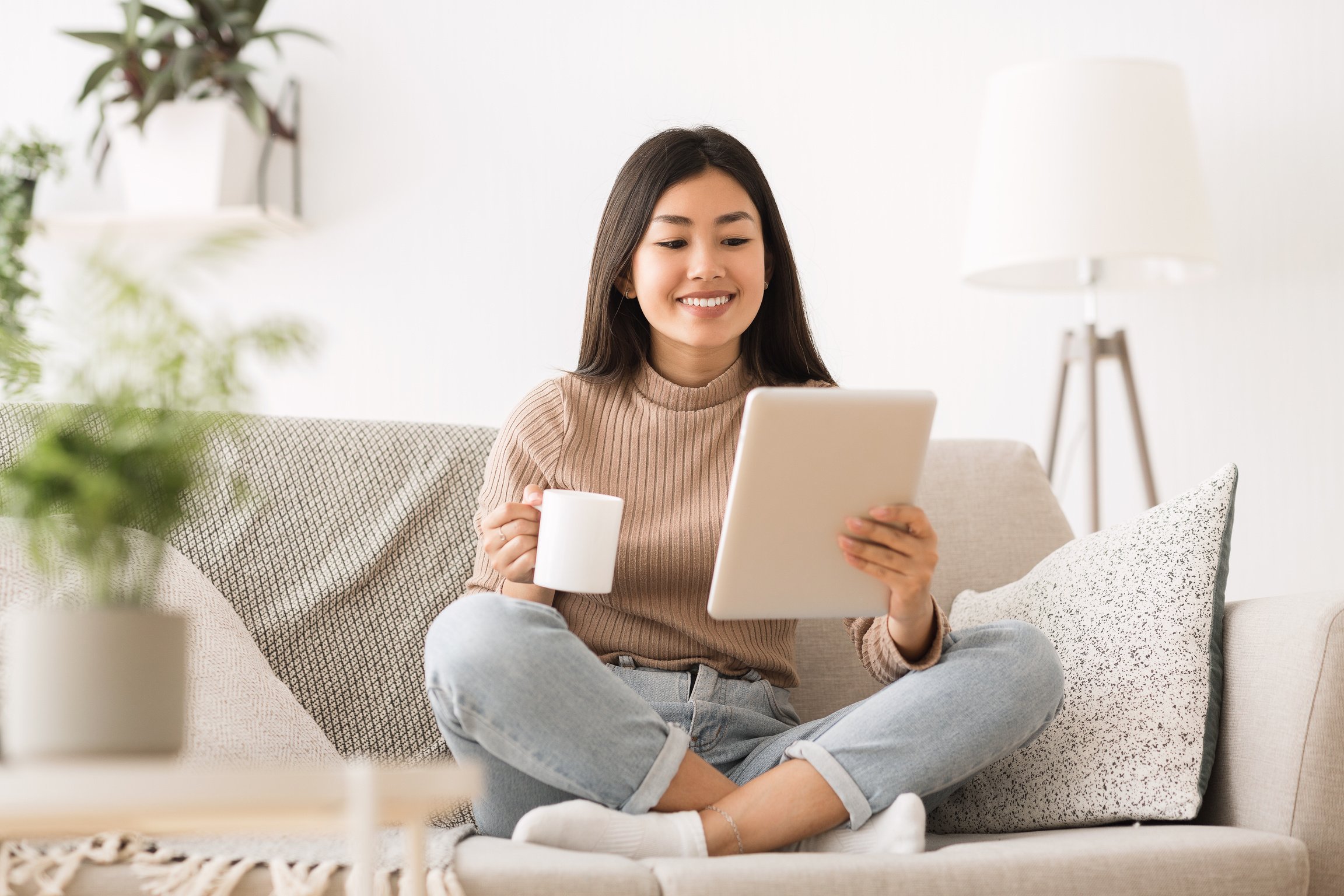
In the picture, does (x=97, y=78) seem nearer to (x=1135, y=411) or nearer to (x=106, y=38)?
(x=106, y=38)

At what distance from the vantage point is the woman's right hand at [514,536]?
4.45 ft

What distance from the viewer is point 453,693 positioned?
1.23 meters

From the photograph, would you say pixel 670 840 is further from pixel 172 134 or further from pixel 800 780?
pixel 172 134

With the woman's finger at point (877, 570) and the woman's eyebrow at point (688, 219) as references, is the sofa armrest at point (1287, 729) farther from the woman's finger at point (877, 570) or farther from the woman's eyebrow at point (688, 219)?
the woman's eyebrow at point (688, 219)

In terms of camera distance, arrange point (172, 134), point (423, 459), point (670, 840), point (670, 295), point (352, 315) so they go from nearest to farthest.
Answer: point (670, 840)
point (670, 295)
point (423, 459)
point (172, 134)
point (352, 315)

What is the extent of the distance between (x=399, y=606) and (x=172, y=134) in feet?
4.60

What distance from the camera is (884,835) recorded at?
3.94 feet

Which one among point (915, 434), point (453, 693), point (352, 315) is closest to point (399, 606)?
point (453, 693)

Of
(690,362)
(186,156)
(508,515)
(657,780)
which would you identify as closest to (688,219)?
(690,362)

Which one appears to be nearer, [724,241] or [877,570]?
[877,570]

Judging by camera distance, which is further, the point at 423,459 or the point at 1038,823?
the point at 423,459

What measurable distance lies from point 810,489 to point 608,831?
0.37 meters

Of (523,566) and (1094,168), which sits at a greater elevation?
(1094,168)

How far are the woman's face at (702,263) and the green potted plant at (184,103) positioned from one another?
4.12 ft
